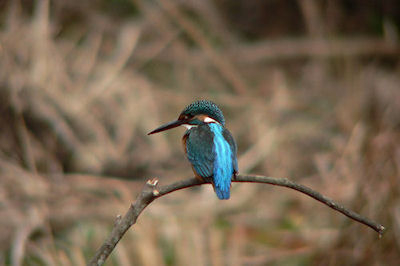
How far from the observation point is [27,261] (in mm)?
4141

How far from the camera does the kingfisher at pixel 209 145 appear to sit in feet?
5.91

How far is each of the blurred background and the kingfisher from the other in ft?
6.30

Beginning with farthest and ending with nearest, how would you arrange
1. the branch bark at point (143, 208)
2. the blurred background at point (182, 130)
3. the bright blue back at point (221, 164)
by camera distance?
the blurred background at point (182, 130) → the bright blue back at point (221, 164) → the branch bark at point (143, 208)

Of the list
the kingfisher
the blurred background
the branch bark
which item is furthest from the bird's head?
the blurred background

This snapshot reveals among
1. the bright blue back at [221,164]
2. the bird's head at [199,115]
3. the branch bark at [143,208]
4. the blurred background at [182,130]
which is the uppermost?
the blurred background at [182,130]

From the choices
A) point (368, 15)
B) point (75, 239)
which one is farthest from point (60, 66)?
point (368, 15)

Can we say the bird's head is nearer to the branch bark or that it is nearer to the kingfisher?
the kingfisher

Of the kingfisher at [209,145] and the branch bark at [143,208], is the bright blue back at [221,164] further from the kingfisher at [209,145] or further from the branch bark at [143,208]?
the branch bark at [143,208]

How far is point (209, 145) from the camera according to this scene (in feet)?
6.07

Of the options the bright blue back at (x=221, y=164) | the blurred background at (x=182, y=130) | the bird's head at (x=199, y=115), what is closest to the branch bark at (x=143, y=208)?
the bright blue back at (x=221, y=164)

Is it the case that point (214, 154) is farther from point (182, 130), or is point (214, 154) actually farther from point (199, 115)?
point (182, 130)

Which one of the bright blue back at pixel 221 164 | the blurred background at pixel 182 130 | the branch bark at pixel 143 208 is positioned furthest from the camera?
the blurred background at pixel 182 130

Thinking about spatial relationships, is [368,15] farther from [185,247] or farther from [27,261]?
[27,261]

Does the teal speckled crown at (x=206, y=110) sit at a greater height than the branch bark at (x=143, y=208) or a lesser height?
greater
